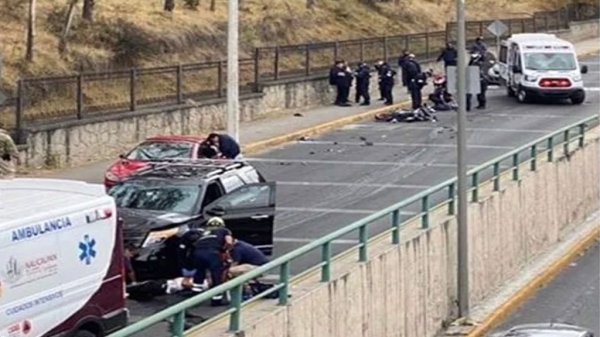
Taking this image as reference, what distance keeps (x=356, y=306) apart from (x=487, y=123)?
2634 cm

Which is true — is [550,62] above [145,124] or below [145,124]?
above

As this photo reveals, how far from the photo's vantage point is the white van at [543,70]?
1860 inches

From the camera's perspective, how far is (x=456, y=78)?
20141mm

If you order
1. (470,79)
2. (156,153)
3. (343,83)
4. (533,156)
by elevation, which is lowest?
(343,83)

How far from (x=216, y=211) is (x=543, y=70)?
29427mm

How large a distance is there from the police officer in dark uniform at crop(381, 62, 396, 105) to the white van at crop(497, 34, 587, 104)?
4651mm

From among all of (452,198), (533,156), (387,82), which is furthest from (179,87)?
(452,198)

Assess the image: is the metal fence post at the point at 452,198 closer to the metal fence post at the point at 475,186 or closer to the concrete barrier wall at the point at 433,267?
the concrete barrier wall at the point at 433,267

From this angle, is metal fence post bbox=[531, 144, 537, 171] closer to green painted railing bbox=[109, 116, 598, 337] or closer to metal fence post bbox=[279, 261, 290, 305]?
green painted railing bbox=[109, 116, 598, 337]

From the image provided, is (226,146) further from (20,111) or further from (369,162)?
(369,162)

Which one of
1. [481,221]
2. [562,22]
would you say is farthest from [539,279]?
[562,22]

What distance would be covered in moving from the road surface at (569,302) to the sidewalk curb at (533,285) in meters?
0.10

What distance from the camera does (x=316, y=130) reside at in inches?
1583

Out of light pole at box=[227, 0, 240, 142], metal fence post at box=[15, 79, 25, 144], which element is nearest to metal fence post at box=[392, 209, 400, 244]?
light pole at box=[227, 0, 240, 142]
